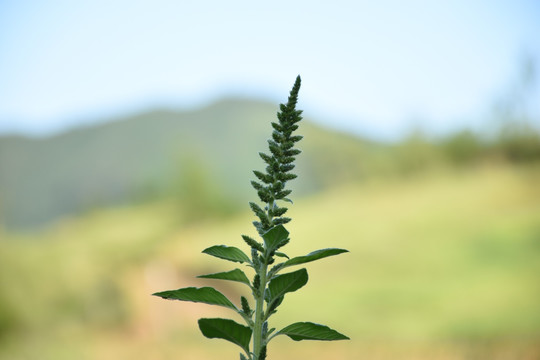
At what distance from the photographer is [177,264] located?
14.7 feet

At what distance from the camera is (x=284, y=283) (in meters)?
0.29

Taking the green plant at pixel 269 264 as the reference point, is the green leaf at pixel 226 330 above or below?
below

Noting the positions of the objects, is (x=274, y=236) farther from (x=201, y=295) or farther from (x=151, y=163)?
(x=151, y=163)

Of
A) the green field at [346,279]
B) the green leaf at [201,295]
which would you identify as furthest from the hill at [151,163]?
the green leaf at [201,295]

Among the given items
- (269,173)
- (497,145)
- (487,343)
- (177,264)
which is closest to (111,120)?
(177,264)

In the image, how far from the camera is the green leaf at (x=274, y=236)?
0.26 m

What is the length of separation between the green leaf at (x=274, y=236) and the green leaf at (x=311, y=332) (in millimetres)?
52

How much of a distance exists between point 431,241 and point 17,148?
464 centimetres

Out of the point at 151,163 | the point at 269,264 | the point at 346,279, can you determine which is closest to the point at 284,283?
the point at 269,264

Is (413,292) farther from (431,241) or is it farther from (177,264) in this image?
(177,264)

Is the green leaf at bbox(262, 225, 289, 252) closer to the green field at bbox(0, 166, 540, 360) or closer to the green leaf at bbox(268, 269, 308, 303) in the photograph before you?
the green leaf at bbox(268, 269, 308, 303)

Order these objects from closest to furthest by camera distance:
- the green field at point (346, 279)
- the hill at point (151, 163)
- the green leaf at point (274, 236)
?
the green leaf at point (274, 236) → the green field at point (346, 279) → the hill at point (151, 163)

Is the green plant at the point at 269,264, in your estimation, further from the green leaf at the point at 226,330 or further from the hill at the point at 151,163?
the hill at the point at 151,163

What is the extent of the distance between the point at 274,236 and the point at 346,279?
12.6ft
